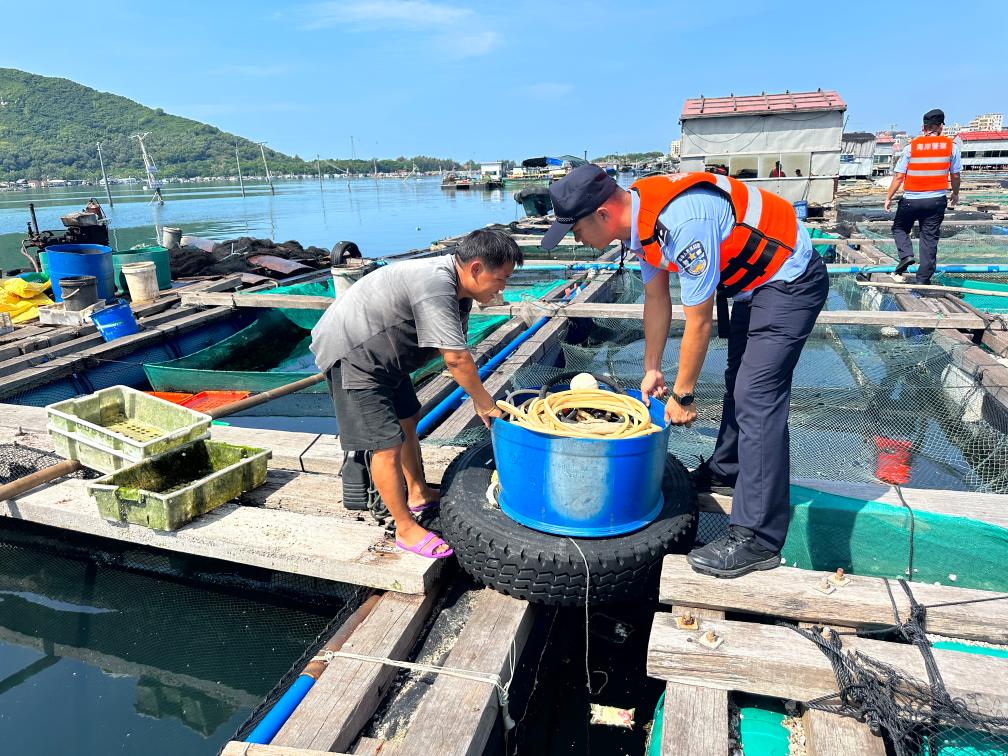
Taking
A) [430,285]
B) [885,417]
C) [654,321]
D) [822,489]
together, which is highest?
[430,285]

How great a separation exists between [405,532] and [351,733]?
3.04 ft

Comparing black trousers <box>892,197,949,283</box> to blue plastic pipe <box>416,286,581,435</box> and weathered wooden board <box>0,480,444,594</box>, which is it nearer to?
blue plastic pipe <box>416,286,581,435</box>

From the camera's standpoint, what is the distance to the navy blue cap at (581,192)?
2449mm

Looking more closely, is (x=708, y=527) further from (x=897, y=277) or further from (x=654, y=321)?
(x=897, y=277)

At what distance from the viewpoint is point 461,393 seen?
16.4ft

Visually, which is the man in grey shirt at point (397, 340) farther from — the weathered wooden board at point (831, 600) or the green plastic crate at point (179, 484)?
the weathered wooden board at point (831, 600)

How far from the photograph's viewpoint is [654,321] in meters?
3.09

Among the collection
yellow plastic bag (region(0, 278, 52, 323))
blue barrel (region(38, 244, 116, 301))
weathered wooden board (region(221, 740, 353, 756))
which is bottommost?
weathered wooden board (region(221, 740, 353, 756))

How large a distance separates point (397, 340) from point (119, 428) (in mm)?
2552

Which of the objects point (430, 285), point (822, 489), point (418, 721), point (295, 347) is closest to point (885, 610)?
point (822, 489)

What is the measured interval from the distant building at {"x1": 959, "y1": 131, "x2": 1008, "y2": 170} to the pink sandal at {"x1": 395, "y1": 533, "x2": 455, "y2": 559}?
6972cm

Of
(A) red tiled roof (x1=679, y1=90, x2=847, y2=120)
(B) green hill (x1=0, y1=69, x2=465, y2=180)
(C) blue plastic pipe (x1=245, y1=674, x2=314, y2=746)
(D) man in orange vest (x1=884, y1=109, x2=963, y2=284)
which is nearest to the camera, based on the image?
(C) blue plastic pipe (x1=245, y1=674, x2=314, y2=746)

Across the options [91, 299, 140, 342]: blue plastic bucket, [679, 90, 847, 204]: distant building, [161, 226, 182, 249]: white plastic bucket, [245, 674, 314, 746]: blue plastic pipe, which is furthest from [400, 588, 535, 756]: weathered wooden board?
[679, 90, 847, 204]: distant building

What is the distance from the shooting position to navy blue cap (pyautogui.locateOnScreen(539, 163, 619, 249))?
2449 mm
